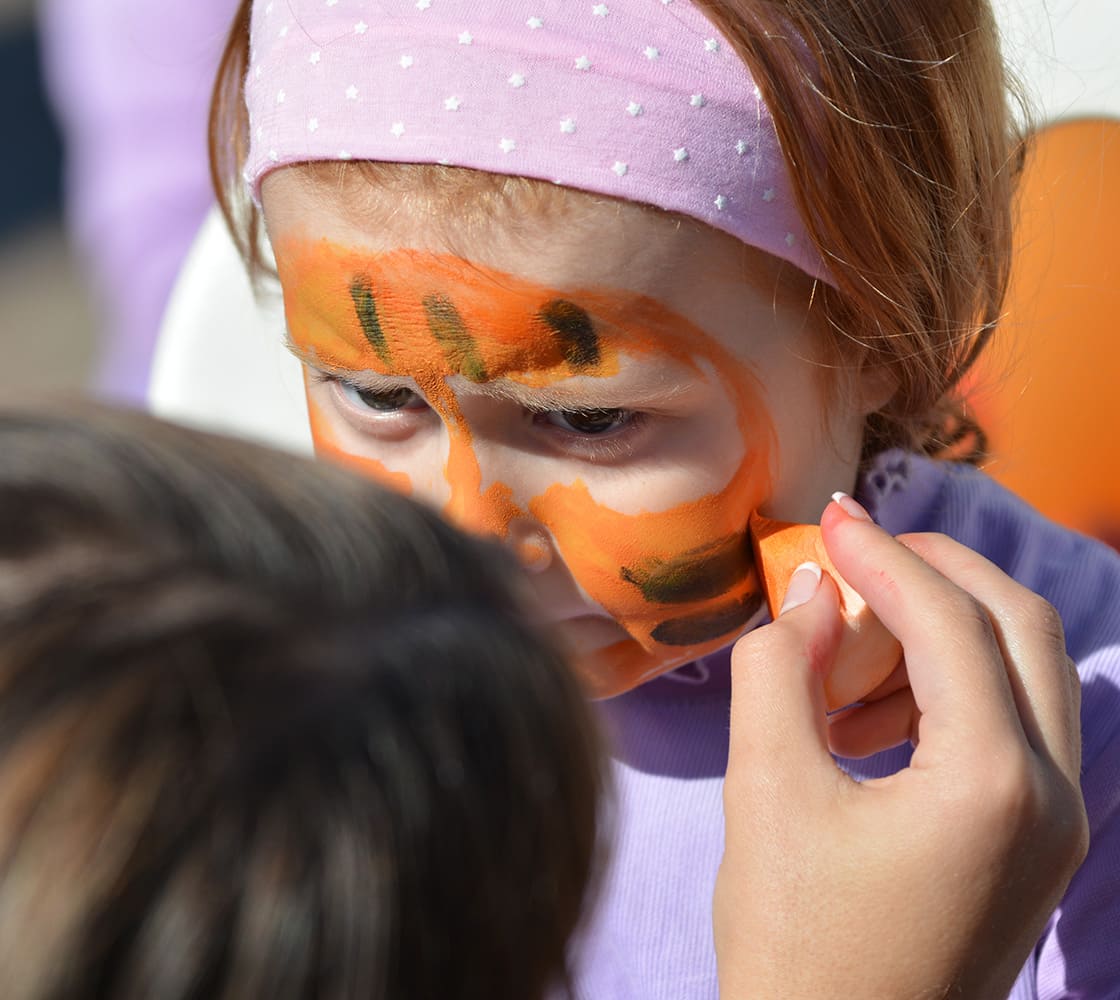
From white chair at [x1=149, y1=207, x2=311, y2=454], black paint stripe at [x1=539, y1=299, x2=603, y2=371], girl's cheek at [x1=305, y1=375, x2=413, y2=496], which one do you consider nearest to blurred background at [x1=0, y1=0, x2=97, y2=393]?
white chair at [x1=149, y1=207, x2=311, y2=454]

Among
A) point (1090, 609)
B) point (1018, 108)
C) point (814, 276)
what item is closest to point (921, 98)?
point (814, 276)

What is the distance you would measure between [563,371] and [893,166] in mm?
223

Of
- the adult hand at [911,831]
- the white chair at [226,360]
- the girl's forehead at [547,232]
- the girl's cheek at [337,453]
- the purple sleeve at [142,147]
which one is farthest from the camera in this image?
the purple sleeve at [142,147]

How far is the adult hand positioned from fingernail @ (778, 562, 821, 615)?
73 mm

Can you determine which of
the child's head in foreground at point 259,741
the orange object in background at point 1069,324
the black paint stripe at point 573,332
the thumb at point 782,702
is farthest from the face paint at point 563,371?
the orange object in background at point 1069,324

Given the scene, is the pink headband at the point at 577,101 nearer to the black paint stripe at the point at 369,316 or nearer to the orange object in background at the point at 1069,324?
the black paint stripe at the point at 369,316

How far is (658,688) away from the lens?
0.91 m

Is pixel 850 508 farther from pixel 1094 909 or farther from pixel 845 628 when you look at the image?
pixel 1094 909

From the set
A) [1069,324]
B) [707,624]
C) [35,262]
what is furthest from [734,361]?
[35,262]

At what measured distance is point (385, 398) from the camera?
75 centimetres

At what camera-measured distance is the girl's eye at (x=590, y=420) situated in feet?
2.30

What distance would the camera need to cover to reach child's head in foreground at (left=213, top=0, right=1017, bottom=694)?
64 cm

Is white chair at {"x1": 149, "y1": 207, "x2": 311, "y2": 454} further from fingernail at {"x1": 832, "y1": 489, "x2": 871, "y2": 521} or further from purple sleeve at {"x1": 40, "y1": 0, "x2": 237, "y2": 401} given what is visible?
fingernail at {"x1": 832, "y1": 489, "x2": 871, "y2": 521}

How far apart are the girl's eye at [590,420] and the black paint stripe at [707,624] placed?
0.44 ft
